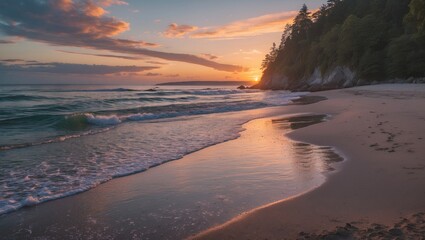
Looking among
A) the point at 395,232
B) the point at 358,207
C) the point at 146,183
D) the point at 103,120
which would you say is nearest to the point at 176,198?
the point at 146,183

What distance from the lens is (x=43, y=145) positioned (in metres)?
10.3

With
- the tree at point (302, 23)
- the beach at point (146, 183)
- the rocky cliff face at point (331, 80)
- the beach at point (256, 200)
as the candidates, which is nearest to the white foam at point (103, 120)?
the beach at point (146, 183)

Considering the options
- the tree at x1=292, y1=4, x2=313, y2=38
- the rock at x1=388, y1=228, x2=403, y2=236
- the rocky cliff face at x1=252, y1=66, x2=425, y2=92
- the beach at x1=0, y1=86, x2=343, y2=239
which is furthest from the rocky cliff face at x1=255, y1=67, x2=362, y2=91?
the rock at x1=388, y1=228, x2=403, y2=236

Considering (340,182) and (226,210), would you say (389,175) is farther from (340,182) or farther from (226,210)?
(226,210)

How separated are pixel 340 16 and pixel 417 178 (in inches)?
2911

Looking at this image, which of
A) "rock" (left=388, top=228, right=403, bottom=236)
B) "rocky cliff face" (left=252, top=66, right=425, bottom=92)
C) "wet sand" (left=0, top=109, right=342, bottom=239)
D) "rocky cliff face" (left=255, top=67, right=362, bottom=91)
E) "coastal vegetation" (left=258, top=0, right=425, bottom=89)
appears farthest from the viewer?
"rocky cliff face" (left=255, top=67, right=362, bottom=91)

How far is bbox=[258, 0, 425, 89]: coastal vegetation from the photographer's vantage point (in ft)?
133

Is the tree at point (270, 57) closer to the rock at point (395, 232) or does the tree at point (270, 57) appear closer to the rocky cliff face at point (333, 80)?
the rocky cliff face at point (333, 80)

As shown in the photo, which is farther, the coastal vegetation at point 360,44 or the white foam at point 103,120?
the coastal vegetation at point 360,44

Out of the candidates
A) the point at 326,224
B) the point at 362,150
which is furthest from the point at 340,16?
the point at 326,224

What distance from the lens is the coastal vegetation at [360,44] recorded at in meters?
40.7

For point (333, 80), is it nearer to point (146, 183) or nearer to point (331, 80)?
point (331, 80)

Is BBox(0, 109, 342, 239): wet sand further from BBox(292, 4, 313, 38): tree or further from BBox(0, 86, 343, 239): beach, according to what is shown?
BBox(292, 4, 313, 38): tree

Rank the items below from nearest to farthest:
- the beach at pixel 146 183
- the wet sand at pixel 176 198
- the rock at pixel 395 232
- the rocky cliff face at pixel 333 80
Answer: the rock at pixel 395 232 < the wet sand at pixel 176 198 < the beach at pixel 146 183 < the rocky cliff face at pixel 333 80
